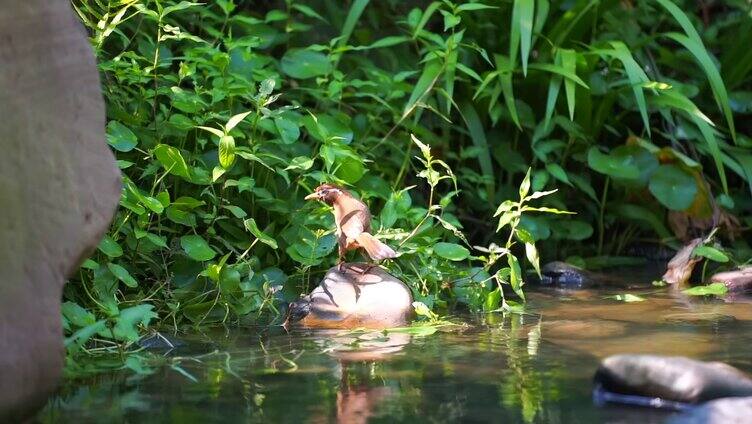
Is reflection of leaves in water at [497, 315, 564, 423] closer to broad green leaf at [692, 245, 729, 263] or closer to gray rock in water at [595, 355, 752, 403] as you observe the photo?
gray rock in water at [595, 355, 752, 403]

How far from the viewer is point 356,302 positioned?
3.08m

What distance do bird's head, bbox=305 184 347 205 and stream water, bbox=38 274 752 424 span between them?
0.39 meters

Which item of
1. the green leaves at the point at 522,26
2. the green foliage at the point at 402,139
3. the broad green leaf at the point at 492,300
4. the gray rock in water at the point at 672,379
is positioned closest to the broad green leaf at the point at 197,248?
the green foliage at the point at 402,139

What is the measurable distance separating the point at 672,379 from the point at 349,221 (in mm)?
1175

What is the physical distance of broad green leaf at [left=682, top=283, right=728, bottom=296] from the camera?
3643mm

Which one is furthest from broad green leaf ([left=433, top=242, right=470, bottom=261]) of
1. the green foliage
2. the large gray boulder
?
the large gray boulder

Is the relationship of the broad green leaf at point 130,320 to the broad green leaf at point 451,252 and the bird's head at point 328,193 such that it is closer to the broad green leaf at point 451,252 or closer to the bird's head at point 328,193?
the bird's head at point 328,193

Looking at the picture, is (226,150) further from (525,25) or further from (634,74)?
(634,74)

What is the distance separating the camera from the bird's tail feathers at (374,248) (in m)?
3.03

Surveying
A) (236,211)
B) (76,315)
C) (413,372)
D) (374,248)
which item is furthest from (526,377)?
(236,211)

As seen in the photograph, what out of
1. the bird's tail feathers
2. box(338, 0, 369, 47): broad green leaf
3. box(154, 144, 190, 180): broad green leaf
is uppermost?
box(338, 0, 369, 47): broad green leaf

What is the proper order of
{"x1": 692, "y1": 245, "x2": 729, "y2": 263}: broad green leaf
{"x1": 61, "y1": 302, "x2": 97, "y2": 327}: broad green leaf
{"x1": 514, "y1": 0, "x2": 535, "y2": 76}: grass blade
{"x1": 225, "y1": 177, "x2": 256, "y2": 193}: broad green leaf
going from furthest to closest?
{"x1": 514, "y1": 0, "x2": 535, "y2": 76}: grass blade → {"x1": 692, "y1": 245, "x2": 729, "y2": 263}: broad green leaf → {"x1": 225, "y1": 177, "x2": 256, "y2": 193}: broad green leaf → {"x1": 61, "y1": 302, "x2": 97, "y2": 327}: broad green leaf

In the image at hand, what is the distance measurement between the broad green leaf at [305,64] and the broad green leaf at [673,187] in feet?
4.31

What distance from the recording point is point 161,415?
2.08 metres
